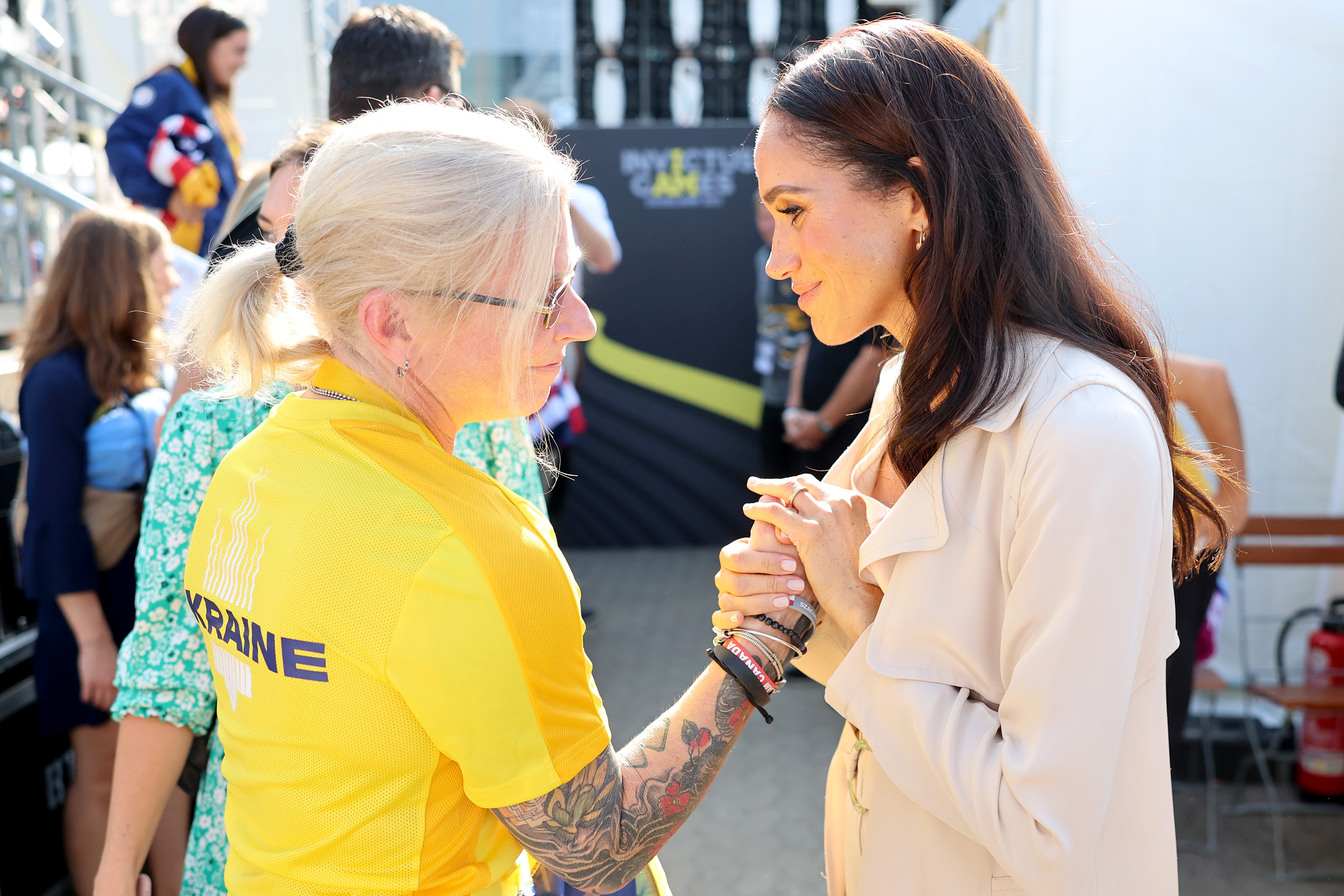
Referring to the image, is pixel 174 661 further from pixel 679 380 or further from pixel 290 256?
pixel 679 380

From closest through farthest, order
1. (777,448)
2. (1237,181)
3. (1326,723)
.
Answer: (1326,723) → (1237,181) → (777,448)

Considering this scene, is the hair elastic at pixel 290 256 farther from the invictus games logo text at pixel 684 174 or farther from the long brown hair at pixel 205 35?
the invictus games logo text at pixel 684 174

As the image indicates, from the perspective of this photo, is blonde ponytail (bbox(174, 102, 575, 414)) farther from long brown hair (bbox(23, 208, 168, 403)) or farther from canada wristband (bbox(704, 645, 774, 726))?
long brown hair (bbox(23, 208, 168, 403))

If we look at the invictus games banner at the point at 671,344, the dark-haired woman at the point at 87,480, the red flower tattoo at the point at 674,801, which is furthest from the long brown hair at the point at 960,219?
the invictus games banner at the point at 671,344

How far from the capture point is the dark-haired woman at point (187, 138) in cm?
424

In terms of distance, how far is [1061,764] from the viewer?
41.8 inches

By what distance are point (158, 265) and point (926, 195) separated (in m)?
2.58

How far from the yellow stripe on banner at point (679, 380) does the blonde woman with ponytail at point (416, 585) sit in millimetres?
5445

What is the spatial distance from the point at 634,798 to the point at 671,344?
18.6 ft

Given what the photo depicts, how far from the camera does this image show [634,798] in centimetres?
113

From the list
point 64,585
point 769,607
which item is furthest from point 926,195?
point 64,585

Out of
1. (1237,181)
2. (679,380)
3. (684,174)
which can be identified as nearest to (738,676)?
(1237,181)

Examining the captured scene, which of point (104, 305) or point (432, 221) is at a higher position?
point (432, 221)

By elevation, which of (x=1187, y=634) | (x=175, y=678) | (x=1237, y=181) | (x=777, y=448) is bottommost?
(x=777, y=448)
